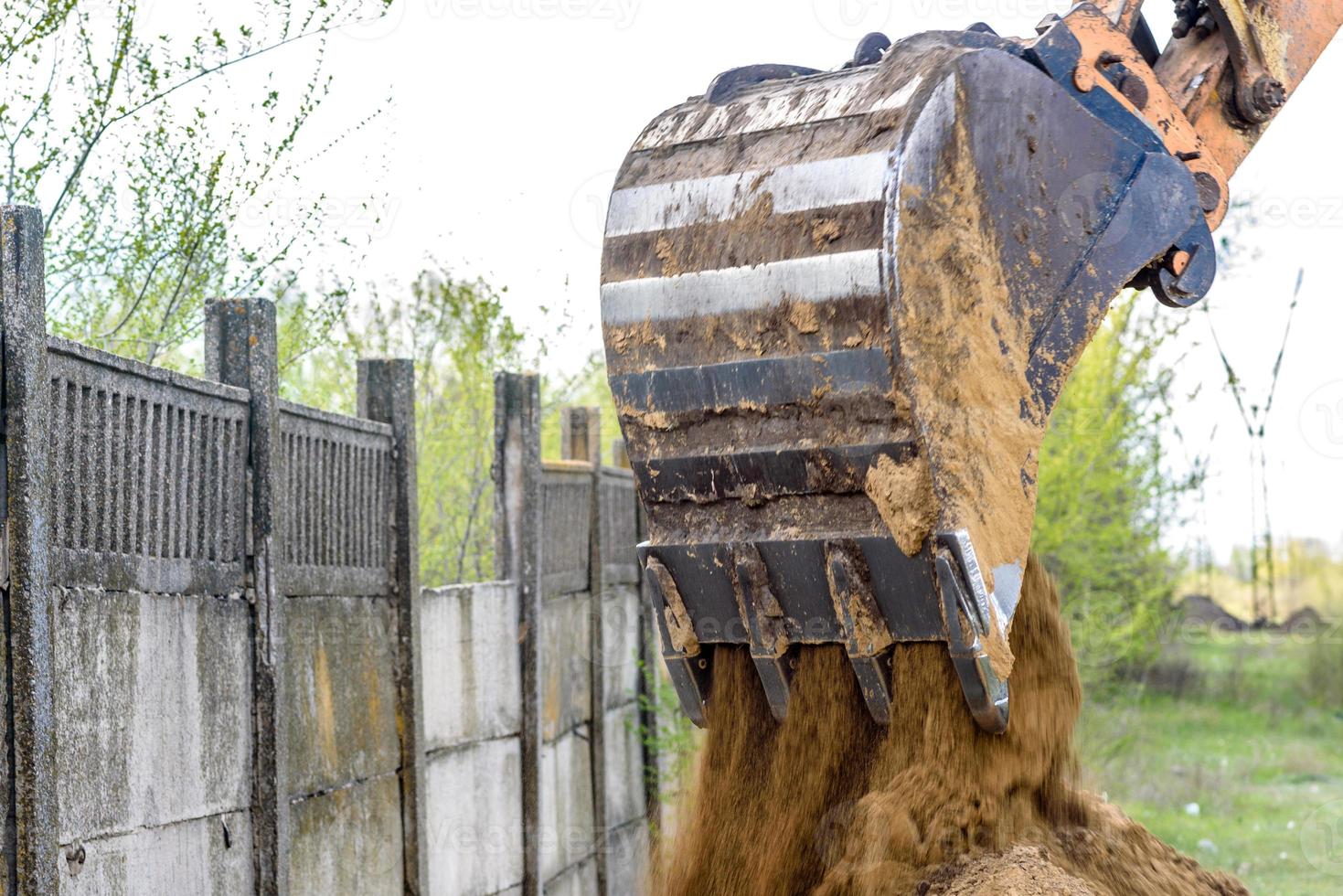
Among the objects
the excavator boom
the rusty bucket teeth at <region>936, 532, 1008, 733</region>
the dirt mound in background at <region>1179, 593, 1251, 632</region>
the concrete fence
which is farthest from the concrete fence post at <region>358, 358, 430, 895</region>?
the dirt mound in background at <region>1179, 593, 1251, 632</region>

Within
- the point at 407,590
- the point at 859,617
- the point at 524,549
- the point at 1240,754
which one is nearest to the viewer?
the point at 859,617

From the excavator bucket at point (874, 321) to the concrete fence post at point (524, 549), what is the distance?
3.18 m

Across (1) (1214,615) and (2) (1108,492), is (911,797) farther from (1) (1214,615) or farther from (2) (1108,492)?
(1) (1214,615)

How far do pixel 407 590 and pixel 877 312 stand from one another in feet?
9.43

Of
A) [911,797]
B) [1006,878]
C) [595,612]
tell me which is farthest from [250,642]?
[595,612]

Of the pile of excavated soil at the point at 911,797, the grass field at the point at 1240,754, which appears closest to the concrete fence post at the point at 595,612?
the grass field at the point at 1240,754

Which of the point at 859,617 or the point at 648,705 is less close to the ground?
the point at 859,617

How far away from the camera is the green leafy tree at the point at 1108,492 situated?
13.0 metres

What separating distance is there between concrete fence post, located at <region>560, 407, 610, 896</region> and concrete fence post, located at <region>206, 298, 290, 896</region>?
4109mm

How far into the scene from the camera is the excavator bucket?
150 inches

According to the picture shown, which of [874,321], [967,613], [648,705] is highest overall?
[874,321]

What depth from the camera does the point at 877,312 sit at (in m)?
3.78

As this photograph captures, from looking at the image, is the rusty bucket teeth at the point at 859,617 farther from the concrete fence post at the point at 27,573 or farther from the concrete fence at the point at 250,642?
the concrete fence post at the point at 27,573

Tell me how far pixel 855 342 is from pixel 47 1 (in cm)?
313
